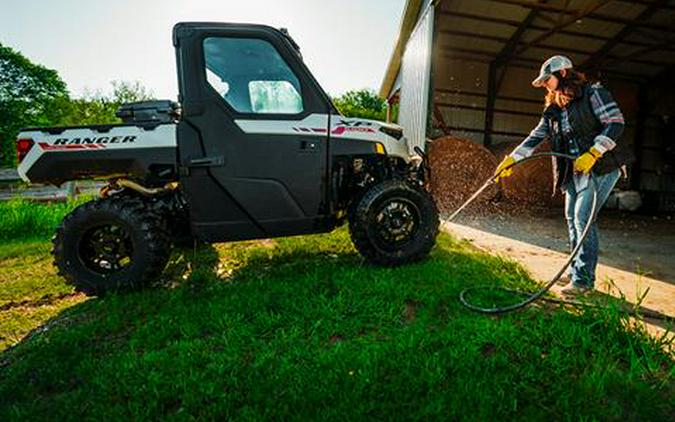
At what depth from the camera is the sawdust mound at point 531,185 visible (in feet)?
33.7

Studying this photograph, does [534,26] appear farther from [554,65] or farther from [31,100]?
[31,100]

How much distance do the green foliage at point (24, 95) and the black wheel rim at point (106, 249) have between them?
42.8 m

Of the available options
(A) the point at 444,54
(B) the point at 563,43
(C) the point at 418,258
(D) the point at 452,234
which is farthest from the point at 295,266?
(B) the point at 563,43

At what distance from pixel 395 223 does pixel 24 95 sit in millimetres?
49568

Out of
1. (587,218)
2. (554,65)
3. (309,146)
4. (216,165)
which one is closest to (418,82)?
(554,65)

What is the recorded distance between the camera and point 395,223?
3867 mm

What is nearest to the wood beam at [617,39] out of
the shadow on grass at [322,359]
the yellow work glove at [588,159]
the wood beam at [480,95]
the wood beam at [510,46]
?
the wood beam at [480,95]

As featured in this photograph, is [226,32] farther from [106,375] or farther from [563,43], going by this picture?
[563,43]

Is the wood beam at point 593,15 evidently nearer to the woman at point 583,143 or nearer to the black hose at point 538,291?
the woman at point 583,143

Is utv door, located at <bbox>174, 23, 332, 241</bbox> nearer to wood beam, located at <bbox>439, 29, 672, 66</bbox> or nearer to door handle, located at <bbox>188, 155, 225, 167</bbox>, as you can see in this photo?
door handle, located at <bbox>188, 155, 225, 167</bbox>

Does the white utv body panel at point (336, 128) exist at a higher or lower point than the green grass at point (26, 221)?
higher

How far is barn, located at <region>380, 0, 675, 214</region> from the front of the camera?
10125mm

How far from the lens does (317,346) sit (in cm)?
242

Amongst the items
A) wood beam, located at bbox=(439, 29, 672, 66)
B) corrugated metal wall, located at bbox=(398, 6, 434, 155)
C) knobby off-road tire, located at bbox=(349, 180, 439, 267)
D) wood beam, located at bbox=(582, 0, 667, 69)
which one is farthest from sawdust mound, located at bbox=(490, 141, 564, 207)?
knobby off-road tire, located at bbox=(349, 180, 439, 267)
